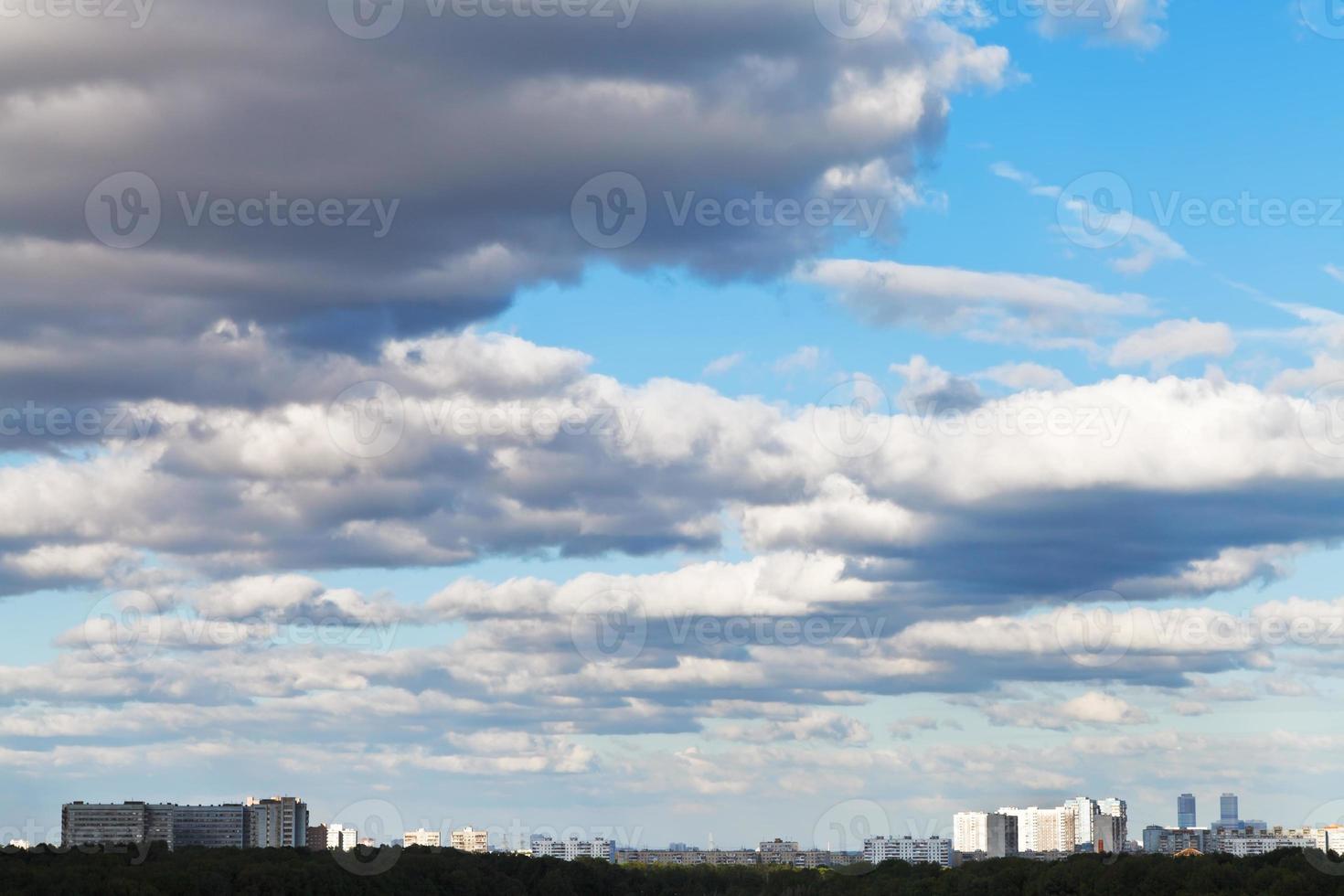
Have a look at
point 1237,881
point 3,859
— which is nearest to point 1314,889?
point 1237,881

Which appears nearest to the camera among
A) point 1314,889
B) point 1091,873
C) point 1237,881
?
point 1314,889

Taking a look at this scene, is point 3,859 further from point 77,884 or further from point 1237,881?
point 1237,881

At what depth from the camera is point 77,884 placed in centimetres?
16962

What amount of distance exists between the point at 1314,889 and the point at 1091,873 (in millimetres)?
29890

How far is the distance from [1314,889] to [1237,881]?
12406 mm

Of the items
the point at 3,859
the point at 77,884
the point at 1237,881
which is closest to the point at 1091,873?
the point at 1237,881

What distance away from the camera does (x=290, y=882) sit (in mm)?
199375

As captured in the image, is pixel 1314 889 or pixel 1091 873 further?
pixel 1091 873

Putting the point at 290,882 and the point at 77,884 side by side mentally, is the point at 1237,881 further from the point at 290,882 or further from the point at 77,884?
the point at 77,884

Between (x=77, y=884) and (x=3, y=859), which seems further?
(x=3, y=859)

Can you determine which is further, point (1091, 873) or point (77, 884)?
point (1091, 873)

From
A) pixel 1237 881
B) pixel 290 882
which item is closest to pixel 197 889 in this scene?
pixel 290 882

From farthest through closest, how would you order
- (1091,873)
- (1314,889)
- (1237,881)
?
(1091,873) → (1237,881) → (1314,889)

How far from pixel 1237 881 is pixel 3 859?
140735 millimetres
